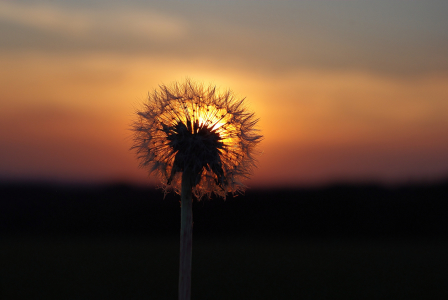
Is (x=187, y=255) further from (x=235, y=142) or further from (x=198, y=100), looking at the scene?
(x=198, y=100)

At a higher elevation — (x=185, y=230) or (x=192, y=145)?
(x=192, y=145)

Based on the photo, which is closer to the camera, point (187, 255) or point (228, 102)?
point (187, 255)

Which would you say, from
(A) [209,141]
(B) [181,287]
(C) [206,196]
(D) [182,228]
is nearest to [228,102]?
(A) [209,141]

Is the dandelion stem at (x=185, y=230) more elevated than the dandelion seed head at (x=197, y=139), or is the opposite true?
the dandelion seed head at (x=197, y=139)

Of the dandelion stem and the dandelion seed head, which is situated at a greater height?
the dandelion seed head
